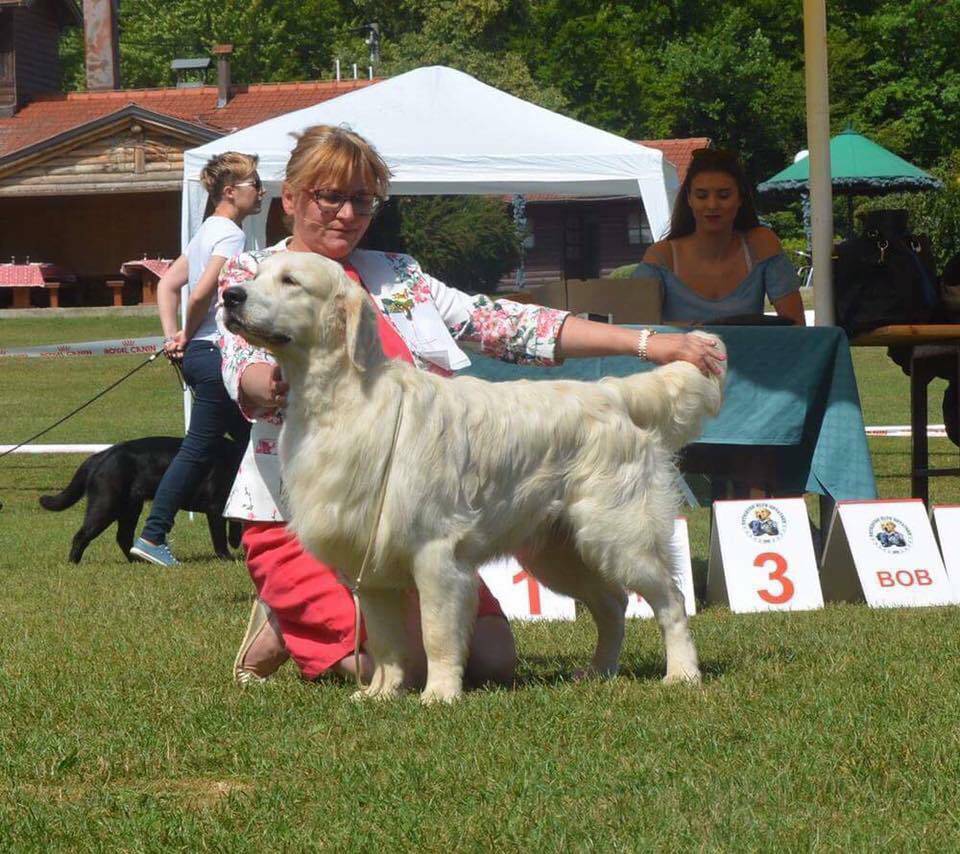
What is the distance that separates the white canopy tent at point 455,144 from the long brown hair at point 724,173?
2.69 meters

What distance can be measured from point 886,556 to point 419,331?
2.62 metres

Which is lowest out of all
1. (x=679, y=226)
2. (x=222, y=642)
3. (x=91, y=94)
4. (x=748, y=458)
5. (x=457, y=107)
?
(x=222, y=642)

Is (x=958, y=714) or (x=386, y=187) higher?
(x=386, y=187)

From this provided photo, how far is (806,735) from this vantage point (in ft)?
11.5

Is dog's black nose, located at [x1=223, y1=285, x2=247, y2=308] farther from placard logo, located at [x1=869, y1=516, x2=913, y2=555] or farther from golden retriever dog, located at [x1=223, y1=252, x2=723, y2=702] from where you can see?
placard logo, located at [x1=869, y1=516, x2=913, y2=555]

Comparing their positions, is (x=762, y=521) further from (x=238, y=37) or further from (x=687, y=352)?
(x=238, y=37)

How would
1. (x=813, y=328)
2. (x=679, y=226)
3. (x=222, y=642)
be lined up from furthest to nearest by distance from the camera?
(x=679, y=226) → (x=813, y=328) → (x=222, y=642)

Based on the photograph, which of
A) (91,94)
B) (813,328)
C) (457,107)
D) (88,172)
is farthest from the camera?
(91,94)

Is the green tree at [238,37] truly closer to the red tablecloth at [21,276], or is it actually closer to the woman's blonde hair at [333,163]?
the red tablecloth at [21,276]

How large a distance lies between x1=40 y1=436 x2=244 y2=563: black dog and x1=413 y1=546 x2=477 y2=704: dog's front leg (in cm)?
442

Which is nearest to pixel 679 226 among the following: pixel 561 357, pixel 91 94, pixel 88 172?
pixel 561 357

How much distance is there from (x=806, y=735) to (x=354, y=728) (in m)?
1.09

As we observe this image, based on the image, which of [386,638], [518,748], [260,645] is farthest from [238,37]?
[518,748]

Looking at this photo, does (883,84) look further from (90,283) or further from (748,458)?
(748,458)
